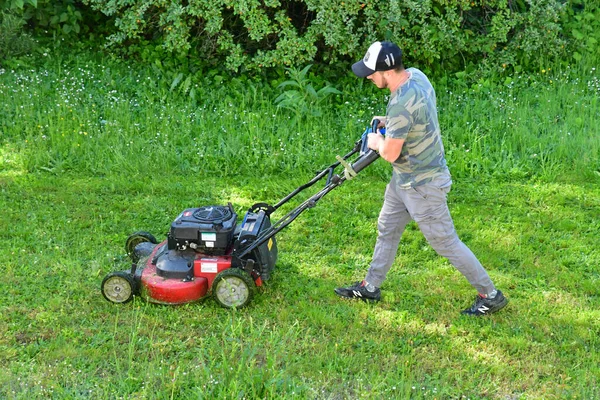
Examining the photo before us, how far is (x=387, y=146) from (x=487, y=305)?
1.22 meters

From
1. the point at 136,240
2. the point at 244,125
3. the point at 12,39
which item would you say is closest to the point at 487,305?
the point at 136,240

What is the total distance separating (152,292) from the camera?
493cm

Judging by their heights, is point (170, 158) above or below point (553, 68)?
below

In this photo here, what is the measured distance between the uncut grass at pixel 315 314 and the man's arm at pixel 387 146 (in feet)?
3.46

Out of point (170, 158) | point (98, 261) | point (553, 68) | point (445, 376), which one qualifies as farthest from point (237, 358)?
point (553, 68)

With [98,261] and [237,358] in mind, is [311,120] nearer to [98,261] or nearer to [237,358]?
[98,261]

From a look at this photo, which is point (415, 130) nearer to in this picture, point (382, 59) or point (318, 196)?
point (382, 59)

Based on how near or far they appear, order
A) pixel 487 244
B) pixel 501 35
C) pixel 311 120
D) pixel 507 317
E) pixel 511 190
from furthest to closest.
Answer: pixel 501 35 → pixel 311 120 → pixel 511 190 → pixel 487 244 → pixel 507 317

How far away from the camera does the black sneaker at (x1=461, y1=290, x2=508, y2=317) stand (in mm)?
4855

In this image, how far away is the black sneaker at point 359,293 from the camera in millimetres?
5078

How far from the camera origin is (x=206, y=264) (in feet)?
16.3

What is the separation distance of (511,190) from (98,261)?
3304 millimetres

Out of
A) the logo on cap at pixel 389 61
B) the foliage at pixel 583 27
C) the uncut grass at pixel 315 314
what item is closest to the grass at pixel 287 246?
the uncut grass at pixel 315 314

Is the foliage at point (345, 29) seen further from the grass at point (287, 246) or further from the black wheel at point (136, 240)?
the black wheel at point (136, 240)
